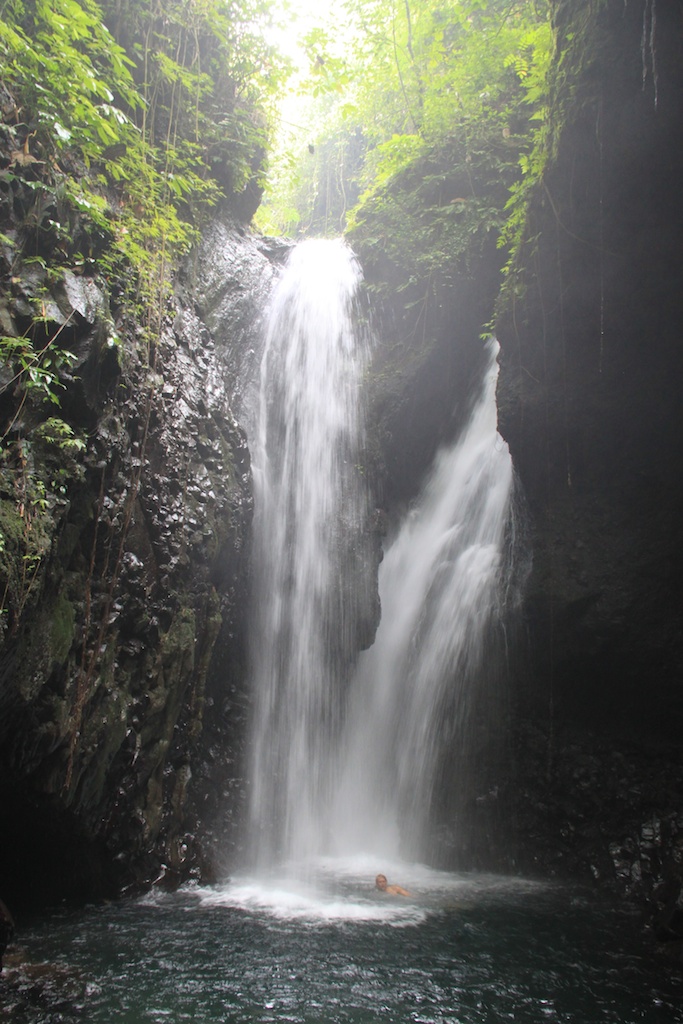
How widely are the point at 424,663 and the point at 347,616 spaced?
4.24 ft

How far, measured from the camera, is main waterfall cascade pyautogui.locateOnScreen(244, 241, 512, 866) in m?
8.37

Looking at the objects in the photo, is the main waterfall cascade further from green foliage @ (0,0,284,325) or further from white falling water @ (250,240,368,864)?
green foliage @ (0,0,284,325)

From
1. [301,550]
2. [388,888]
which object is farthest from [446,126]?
[388,888]

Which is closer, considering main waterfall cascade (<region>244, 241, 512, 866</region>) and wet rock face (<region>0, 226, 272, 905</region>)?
wet rock face (<region>0, 226, 272, 905</region>)

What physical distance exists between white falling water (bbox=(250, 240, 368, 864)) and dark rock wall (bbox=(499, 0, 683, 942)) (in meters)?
2.71

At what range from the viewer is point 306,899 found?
6129 mm

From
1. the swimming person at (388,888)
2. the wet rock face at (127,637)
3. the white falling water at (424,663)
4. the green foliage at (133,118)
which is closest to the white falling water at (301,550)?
the white falling water at (424,663)

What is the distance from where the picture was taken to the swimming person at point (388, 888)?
6461 millimetres

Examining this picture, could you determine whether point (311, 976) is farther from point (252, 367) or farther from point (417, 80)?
point (417, 80)

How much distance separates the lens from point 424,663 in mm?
9047

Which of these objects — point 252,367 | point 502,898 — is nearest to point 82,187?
point 252,367

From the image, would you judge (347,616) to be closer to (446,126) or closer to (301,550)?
(301,550)

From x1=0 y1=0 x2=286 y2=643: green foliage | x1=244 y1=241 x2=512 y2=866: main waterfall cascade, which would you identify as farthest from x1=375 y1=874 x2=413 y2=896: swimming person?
x1=0 y1=0 x2=286 y2=643: green foliage

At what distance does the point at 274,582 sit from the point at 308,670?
4.34ft
